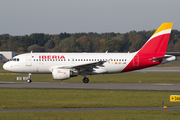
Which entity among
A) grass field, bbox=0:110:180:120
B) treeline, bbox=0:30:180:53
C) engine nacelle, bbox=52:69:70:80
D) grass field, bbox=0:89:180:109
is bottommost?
grass field, bbox=0:89:180:109

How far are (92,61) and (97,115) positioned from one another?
78.4 feet

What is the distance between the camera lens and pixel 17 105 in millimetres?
20672

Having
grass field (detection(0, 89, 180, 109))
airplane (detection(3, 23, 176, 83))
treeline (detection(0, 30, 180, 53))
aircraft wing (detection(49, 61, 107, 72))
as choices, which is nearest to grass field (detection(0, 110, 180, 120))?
grass field (detection(0, 89, 180, 109))

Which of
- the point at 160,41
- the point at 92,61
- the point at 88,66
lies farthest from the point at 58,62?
the point at 160,41

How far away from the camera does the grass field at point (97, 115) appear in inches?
632

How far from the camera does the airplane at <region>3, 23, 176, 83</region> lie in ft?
131

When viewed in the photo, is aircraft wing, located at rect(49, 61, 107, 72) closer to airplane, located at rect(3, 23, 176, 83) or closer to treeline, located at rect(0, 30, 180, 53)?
airplane, located at rect(3, 23, 176, 83)

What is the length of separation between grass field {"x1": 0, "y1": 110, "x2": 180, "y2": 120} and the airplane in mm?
20925

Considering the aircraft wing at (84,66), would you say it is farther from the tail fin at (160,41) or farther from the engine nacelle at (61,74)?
the tail fin at (160,41)

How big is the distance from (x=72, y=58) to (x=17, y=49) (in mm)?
134916

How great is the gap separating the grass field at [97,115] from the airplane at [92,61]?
20.9 metres

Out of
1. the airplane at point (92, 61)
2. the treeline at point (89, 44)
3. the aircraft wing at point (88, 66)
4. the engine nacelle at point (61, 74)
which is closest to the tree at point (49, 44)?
the treeline at point (89, 44)

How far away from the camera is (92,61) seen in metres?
40.6

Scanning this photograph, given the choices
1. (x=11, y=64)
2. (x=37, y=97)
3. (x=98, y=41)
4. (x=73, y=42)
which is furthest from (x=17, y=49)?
(x=37, y=97)
